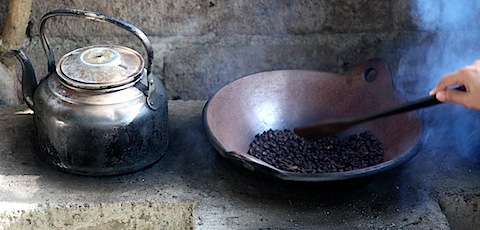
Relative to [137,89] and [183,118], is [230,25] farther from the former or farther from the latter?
[137,89]

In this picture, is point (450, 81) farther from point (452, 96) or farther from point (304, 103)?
point (304, 103)

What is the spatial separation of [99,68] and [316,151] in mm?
634

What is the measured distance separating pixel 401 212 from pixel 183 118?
2.40ft

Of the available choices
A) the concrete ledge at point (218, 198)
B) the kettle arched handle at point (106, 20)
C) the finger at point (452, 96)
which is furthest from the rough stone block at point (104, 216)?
the finger at point (452, 96)

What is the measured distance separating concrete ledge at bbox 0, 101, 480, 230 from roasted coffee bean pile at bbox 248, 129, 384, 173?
67 mm

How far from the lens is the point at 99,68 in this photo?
64.4 inches

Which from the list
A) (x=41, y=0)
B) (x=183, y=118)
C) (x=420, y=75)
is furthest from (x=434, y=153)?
(x=41, y=0)

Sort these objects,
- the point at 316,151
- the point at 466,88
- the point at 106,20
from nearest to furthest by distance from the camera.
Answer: the point at 466,88
the point at 106,20
the point at 316,151

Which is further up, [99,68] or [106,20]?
[106,20]

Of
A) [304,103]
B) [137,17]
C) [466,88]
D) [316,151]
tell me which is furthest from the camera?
[137,17]

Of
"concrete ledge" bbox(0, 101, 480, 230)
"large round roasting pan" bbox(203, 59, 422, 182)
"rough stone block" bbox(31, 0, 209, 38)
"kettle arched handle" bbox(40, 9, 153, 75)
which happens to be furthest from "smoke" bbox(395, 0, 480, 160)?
"kettle arched handle" bbox(40, 9, 153, 75)

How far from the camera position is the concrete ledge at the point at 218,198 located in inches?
61.7

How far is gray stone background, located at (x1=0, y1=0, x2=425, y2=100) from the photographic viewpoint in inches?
84.6

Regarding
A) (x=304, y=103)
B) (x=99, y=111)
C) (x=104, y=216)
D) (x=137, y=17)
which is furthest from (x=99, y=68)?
(x=304, y=103)
